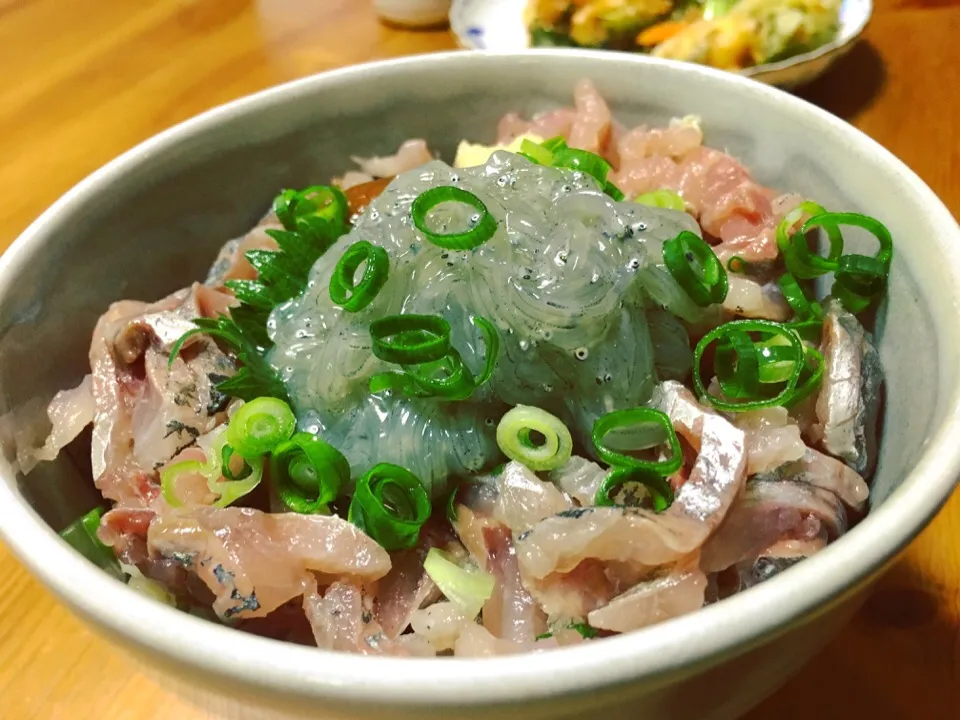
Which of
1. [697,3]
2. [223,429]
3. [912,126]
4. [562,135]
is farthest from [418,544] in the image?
[697,3]

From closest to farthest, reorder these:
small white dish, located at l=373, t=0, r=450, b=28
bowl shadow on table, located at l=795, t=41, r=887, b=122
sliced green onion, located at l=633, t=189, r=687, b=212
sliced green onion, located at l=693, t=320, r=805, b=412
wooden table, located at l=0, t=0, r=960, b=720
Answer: sliced green onion, located at l=693, t=320, r=805, b=412 → wooden table, located at l=0, t=0, r=960, b=720 → sliced green onion, located at l=633, t=189, r=687, b=212 → bowl shadow on table, located at l=795, t=41, r=887, b=122 → small white dish, located at l=373, t=0, r=450, b=28

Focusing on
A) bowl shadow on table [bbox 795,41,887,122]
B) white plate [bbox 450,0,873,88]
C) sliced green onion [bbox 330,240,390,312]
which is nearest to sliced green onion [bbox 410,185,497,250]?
sliced green onion [bbox 330,240,390,312]

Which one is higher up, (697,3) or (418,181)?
(418,181)

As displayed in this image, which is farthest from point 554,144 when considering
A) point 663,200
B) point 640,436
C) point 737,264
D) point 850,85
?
point 850,85

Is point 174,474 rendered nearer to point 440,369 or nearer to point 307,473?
point 307,473

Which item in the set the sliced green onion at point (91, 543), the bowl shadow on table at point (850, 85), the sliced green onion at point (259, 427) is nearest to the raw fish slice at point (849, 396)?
the sliced green onion at point (259, 427)

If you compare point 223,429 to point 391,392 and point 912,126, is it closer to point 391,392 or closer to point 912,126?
point 391,392

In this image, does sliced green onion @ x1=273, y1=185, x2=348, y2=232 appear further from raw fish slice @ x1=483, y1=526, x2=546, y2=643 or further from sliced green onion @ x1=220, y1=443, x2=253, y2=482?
raw fish slice @ x1=483, y1=526, x2=546, y2=643

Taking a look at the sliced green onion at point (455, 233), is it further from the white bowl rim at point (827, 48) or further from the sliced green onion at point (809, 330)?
the white bowl rim at point (827, 48)
